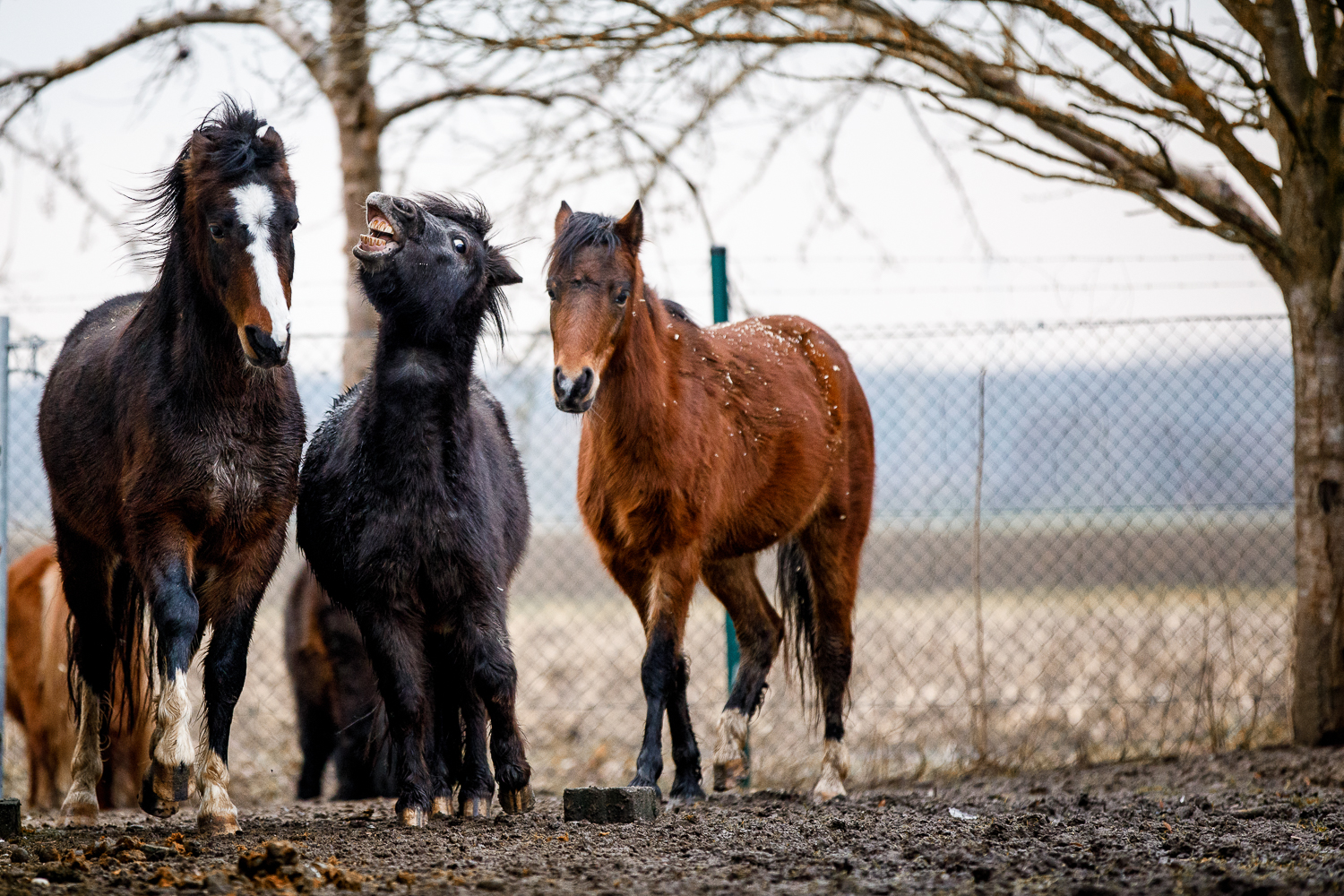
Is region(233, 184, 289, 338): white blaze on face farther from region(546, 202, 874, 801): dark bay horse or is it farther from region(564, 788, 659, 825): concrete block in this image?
region(564, 788, 659, 825): concrete block

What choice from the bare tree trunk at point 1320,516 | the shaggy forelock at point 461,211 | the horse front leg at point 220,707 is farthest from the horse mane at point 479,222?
the bare tree trunk at point 1320,516

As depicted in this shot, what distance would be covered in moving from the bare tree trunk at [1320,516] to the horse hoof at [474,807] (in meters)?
4.35

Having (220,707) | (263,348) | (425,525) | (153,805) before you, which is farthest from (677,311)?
(153,805)

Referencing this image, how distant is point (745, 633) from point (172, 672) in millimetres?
2849

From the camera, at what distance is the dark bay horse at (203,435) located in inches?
144

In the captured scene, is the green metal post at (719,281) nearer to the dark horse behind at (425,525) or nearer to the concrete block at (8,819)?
the dark horse behind at (425,525)

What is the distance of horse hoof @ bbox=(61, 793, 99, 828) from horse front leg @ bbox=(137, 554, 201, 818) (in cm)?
91

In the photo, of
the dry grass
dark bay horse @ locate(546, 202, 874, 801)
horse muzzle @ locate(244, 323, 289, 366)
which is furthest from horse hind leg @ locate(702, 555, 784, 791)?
horse muzzle @ locate(244, 323, 289, 366)

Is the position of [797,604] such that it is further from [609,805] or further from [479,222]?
[479,222]

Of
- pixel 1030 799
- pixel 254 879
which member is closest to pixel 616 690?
pixel 1030 799

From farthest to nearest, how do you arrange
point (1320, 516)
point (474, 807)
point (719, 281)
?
point (719, 281), point (1320, 516), point (474, 807)

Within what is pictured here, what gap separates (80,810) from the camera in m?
4.43

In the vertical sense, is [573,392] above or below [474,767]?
above

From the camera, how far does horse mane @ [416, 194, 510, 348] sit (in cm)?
429
